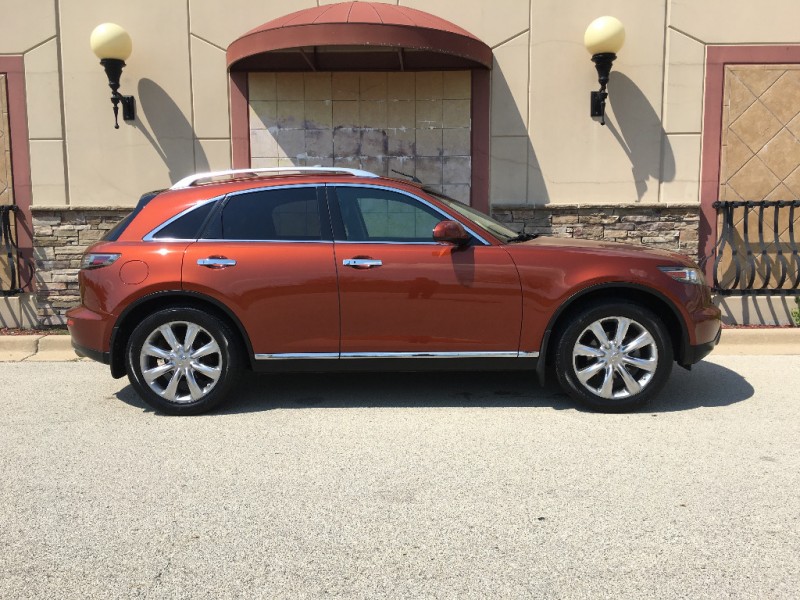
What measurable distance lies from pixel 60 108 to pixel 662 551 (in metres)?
8.51

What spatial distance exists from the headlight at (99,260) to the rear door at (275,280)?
0.58 meters

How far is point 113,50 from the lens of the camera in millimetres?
8070

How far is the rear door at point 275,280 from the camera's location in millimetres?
5062

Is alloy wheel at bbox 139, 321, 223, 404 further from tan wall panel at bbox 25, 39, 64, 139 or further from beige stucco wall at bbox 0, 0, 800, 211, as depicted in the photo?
tan wall panel at bbox 25, 39, 64, 139

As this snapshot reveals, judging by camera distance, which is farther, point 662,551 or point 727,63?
point 727,63

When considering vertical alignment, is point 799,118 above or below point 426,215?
above

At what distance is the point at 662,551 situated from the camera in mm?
3064

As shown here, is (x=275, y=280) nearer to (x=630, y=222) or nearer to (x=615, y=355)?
(x=615, y=355)

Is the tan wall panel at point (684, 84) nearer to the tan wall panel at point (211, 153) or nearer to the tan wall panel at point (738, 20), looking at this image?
the tan wall panel at point (738, 20)

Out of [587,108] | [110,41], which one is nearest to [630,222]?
[587,108]

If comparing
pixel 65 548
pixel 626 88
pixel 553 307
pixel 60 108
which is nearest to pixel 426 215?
pixel 553 307

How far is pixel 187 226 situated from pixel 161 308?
647 millimetres

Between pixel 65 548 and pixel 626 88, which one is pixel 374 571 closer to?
pixel 65 548

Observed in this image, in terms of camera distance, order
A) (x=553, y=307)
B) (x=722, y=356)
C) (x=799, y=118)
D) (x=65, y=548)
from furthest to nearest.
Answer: (x=799, y=118)
(x=722, y=356)
(x=553, y=307)
(x=65, y=548)
